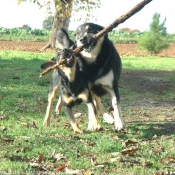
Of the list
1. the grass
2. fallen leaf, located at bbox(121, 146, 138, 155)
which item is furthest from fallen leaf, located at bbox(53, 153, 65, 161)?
fallen leaf, located at bbox(121, 146, 138, 155)

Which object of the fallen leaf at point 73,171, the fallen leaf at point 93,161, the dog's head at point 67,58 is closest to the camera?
the fallen leaf at point 73,171

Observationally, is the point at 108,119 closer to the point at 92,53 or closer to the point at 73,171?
the point at 92,53

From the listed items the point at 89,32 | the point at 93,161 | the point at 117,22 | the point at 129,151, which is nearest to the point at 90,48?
the point at 89,32

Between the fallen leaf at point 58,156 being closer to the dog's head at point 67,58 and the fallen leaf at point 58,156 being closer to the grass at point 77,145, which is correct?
the grass at point 77,145

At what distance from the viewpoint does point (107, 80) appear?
7.12 m

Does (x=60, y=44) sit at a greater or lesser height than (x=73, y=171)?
greater

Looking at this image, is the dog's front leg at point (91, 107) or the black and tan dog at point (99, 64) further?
the black and tan dog at point (99, 64)

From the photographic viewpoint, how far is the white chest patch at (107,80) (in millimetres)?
7113

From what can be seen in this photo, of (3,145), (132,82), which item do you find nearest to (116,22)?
(3,145)

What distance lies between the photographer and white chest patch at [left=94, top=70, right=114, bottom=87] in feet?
23.3

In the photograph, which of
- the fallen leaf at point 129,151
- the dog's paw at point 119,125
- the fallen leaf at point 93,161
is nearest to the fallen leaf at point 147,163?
the fallen leaf at point 129,151

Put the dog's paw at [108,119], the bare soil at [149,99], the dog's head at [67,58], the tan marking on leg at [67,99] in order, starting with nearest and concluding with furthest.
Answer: the dog's head at [67,58], the tan marking on leg at [67,99], the dog's paw at [108,119], the bare soil at [149,99]

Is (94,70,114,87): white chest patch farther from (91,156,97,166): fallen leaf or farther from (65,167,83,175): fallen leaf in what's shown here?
(65,167,83,175): fallen leaf

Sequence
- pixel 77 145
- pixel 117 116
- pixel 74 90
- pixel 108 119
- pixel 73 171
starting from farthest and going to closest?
pixel 108 119 < pixel 117 116 < pixel 74 90 < pixel 77 145 < pixel 73 171
